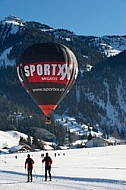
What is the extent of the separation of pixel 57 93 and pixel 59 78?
1048 mm

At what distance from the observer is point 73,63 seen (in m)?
28.5

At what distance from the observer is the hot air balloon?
26.9 meters

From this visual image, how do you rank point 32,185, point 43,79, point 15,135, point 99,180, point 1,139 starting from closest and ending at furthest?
point 32,185, point 99,180, point 43,79, point 1,139, point 15,135

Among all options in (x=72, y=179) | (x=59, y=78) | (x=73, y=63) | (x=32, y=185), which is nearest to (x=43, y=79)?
(x=59, y=78)

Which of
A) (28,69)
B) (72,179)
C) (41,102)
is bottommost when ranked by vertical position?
(72,179)

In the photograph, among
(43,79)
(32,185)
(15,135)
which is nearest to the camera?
(32,185)

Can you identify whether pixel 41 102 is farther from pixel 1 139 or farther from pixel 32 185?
pixel 1 139

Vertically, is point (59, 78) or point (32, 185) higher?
point (59, 78)

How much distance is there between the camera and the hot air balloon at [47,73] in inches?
1060

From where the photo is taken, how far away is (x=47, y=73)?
26.7m

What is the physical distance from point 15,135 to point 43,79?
170433 mm

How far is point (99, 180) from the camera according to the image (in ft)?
72.8

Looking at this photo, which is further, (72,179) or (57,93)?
(57,93)

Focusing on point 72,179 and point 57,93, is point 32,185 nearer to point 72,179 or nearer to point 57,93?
point 72,179
